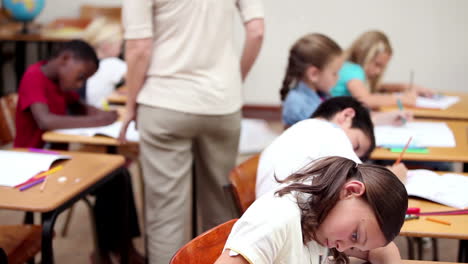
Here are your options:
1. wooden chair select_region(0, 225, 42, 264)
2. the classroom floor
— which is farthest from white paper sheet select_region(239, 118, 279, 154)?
wooden chair select_region(0, 225, 42, 264)

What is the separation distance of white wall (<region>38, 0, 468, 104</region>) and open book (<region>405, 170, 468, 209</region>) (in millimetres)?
3644

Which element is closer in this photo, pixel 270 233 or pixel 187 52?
pixel 270 233

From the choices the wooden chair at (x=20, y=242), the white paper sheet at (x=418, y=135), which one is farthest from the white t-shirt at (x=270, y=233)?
the white paper sheet at (x=418, y=135)

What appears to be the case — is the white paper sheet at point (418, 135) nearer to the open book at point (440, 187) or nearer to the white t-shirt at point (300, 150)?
the open book at point (440, 187)

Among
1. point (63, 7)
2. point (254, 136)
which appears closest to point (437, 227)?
point (254, 136)

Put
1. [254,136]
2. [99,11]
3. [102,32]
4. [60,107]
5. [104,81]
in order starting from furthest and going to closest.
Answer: [99,11]
[254,136]
[102,32]
[104,81]
[60,107]

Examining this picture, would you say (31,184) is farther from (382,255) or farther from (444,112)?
(444,112)

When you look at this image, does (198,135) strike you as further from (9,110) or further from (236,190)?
(9,110)

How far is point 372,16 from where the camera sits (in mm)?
5344

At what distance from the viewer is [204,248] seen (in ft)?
4.21

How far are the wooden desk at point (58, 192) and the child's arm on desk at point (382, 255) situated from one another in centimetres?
88

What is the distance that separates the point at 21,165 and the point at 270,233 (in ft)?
3.83

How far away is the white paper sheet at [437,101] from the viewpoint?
10.1 ft

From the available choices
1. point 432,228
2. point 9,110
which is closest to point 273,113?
point 9,110
